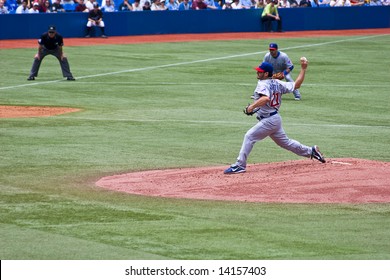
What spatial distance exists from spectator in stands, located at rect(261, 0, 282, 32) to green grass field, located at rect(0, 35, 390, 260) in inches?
218

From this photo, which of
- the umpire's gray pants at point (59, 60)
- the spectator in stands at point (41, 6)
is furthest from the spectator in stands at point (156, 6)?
the umpire's gray pants at point (59, 60)

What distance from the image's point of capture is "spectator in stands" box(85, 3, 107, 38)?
139 feet

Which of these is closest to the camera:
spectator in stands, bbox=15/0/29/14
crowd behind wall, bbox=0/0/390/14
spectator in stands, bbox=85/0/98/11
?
spectator in stands, bbox=15/0/29/14

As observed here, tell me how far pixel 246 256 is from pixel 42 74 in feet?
79.8

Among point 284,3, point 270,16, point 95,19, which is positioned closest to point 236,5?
point 270,16

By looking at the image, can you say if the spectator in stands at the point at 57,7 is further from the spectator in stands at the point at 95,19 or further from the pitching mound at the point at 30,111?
the pitching mound at the point at 30,111

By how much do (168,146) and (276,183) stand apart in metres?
5.09

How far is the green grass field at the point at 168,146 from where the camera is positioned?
37.0 feet

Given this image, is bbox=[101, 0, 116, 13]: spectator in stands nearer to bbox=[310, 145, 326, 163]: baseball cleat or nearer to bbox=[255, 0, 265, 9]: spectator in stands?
bbox=[255, 0, 265, 9]: spectator in stands

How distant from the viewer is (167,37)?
151ft

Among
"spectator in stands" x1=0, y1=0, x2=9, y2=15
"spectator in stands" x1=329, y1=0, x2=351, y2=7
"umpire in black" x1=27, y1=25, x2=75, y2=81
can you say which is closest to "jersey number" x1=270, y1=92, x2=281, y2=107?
"umpire in black" x1=27, y1=25, x2=75, y2=81

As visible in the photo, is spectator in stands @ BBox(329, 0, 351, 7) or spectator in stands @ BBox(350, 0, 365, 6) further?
spectator in stands @ BBox(350, 0, 365, 6)

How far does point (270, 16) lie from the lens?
48.2 metres

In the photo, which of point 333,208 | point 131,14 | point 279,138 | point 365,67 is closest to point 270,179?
point 279,138
